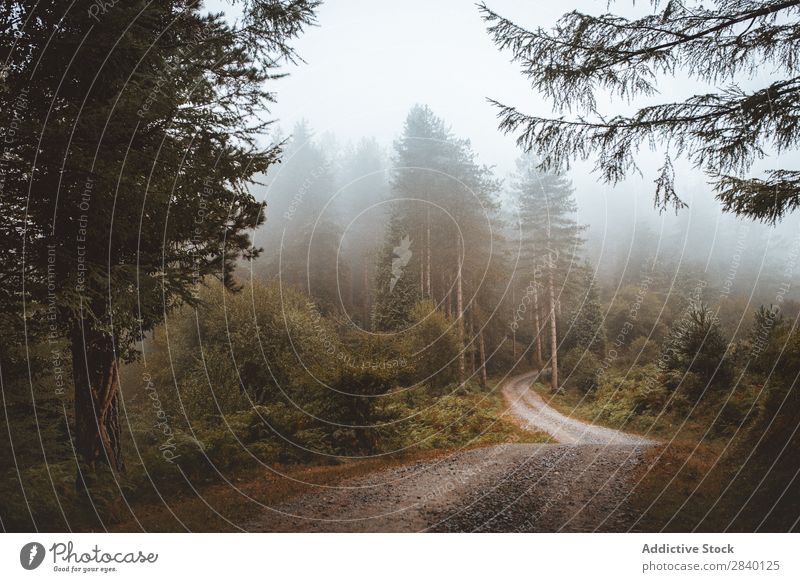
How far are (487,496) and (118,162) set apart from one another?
6266mm

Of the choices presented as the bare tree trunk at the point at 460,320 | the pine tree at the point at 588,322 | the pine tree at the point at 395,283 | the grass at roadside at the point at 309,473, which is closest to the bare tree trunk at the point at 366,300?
the pine tree at the point at 395,283

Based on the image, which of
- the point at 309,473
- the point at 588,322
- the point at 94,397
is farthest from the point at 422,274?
the point at 588,322

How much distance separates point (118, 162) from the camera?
3.63 meters

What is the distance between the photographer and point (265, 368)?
8.40 meters

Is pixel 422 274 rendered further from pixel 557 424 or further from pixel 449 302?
pixel 557 424

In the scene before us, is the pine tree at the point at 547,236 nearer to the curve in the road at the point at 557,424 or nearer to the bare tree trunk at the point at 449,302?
the curve in the road at the point at 557,424

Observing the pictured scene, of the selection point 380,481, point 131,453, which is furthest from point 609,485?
point 131,453

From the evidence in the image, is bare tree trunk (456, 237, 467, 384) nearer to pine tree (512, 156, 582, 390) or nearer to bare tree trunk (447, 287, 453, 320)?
bare tree trunk (447, 287, 453, 320)

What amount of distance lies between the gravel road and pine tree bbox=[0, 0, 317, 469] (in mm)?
3075

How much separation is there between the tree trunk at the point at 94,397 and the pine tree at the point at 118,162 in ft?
0.05

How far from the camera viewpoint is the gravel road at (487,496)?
14.2ft

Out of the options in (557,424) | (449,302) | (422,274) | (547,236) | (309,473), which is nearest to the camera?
(309,473)

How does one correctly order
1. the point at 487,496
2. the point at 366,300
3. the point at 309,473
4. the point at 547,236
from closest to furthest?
the point at 487,496
the point at 309,473
the point at 366,300
the point at 547,236

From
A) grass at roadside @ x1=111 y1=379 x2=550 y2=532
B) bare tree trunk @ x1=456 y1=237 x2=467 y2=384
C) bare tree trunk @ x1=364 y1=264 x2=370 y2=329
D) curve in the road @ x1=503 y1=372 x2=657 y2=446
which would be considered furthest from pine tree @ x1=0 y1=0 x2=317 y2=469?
curve in the road @ x1=503 y1=372 x2=657 y2=446
